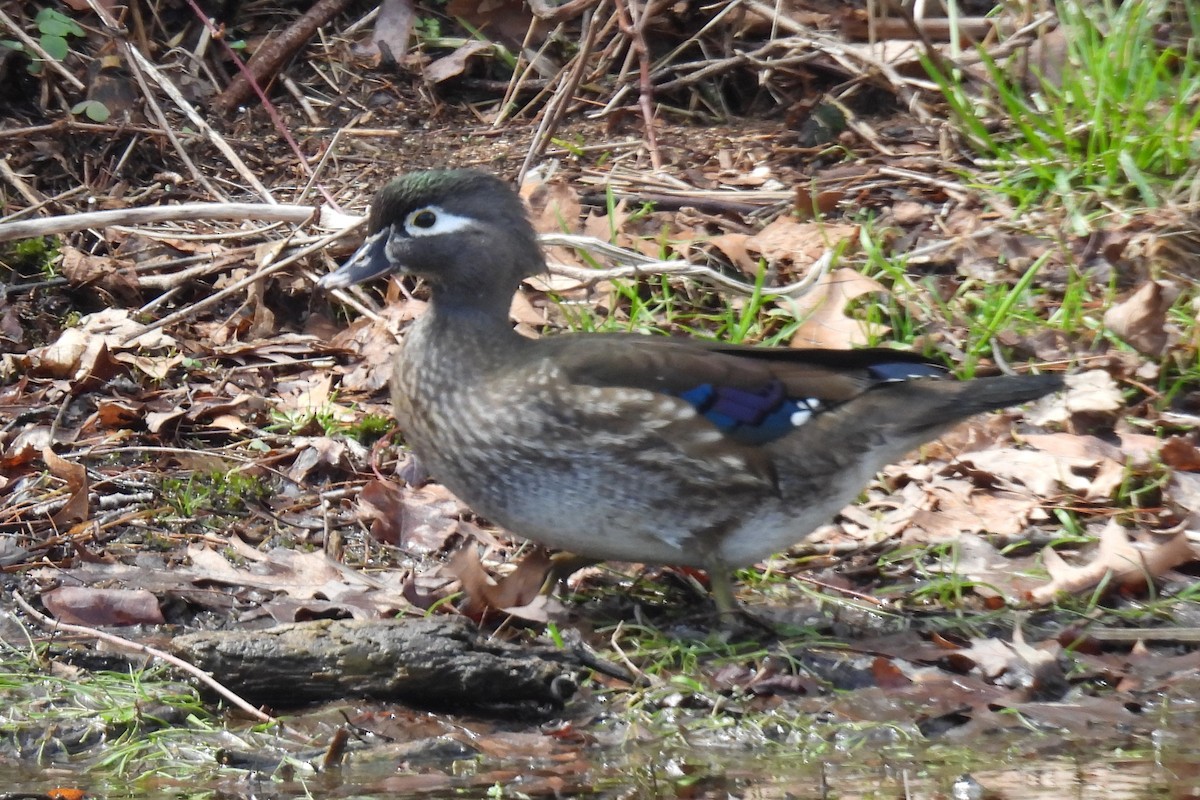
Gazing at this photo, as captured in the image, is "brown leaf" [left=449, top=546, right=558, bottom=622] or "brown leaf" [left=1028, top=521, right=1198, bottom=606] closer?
"brown leaf" [left=449, top=546, right=558, bottom=622]

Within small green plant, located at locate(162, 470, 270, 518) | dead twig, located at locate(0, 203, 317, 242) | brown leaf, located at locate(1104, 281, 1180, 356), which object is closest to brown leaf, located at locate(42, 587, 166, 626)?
small green plant, located at locate(162, 470, 270, 518)

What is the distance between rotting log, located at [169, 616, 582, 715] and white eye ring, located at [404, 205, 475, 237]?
1.22m

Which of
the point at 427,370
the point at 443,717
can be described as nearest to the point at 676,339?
the point at 427,370

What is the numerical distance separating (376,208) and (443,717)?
1.53 m

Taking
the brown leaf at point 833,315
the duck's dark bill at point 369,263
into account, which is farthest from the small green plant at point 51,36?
the brown leaf at point 833,315

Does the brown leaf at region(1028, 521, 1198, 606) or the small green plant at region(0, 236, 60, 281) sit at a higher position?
the brown leaf at region(1028, 521, 1198, 606)

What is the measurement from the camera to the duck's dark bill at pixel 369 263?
4.38 m

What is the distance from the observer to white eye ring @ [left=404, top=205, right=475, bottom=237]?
434 cm

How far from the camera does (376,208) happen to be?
14.4 ft

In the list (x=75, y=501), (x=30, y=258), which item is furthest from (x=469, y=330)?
(x=30, y=258)

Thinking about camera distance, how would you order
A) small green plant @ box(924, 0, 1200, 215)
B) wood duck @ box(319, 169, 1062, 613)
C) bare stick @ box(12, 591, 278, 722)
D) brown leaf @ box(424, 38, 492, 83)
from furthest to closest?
brown leaf @ box(424, 38, 492, 83) < small green plant @ box(924, 0, 1200, 215) < wood duck @ box(319, 169, 1062, 613) < bare stick @ box(12, 591, 278, 722)

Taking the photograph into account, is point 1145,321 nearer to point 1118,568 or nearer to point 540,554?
point 1118,568

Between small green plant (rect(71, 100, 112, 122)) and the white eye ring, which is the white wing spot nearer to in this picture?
the white eye ring

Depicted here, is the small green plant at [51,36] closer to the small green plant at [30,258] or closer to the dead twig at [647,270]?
the small green plant at [30,258]
